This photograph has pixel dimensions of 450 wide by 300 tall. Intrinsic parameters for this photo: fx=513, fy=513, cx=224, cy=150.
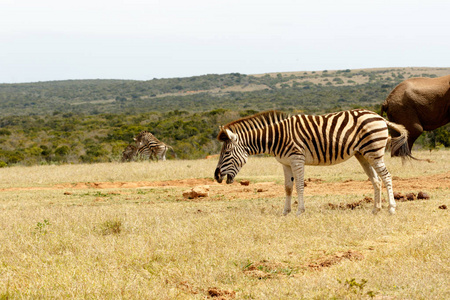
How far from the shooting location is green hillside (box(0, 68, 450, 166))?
34.2 meters

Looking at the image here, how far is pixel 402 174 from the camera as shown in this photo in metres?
15.8

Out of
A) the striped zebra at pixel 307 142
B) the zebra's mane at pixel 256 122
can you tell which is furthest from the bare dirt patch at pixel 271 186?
the zebra's mane at pixel 256 122

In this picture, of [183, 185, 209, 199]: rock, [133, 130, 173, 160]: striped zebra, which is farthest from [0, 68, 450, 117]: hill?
[183, 185, 209, 199]: rock

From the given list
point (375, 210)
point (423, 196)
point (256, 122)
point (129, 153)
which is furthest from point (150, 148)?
point (375, 210)

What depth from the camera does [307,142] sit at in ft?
32.3

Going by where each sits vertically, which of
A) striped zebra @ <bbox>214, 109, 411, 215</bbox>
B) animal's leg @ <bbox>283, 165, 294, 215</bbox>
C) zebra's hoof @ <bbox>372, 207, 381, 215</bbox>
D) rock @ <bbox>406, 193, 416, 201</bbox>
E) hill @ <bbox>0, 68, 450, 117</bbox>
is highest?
hill @ <bbox>0, 68, 450, 117</bbox>

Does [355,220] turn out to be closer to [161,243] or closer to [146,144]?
[161,243]

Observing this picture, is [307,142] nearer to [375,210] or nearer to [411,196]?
[375,210]

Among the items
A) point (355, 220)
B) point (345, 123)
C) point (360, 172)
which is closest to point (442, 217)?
point (355, 220)

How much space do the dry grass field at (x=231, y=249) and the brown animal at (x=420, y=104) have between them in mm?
2477

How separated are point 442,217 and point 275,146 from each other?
10.6ft

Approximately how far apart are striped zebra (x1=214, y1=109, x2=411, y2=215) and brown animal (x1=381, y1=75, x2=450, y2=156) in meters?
5.29

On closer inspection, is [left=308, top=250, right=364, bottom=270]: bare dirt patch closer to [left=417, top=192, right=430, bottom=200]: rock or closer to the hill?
[left=417, top=192, right=430, bottom=200]: rock

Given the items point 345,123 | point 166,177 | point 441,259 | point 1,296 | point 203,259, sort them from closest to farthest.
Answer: point 1,296, point 441,259, point 203,259, point 345,123, point 166,177
